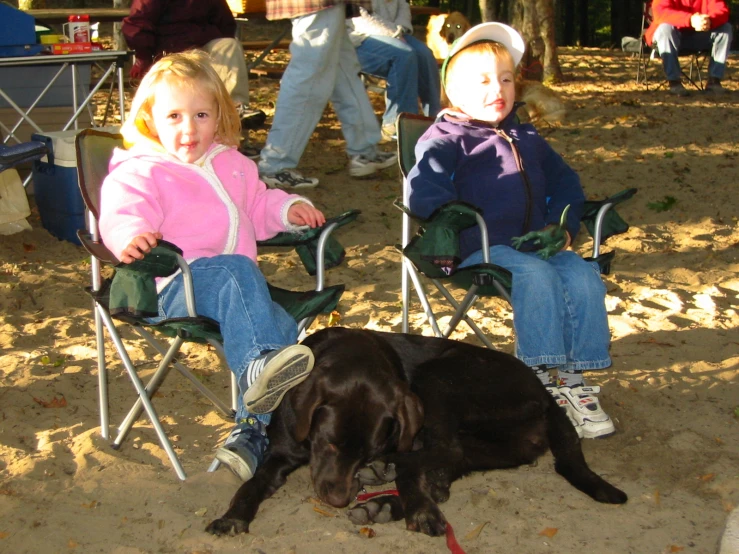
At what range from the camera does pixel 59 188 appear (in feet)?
17.4

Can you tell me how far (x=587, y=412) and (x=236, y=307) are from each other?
4.60ft

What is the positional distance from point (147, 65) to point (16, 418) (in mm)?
3333

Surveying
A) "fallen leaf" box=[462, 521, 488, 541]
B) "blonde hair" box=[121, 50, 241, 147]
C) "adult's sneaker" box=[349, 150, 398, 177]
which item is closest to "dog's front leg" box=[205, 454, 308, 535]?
"fallen leaf" box=[462, 521, 488, 541]

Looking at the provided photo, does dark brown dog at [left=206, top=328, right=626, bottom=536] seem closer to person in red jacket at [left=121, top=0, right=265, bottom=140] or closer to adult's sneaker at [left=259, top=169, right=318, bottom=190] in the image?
adult's sneaker at [left=259, top=169, right=318, bottom=190]

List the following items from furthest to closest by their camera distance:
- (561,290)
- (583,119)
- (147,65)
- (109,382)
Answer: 1. (583,119)
2. (147,65)
3. (109,382)
4. (561,290)

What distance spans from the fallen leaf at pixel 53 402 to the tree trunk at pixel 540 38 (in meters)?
7.83

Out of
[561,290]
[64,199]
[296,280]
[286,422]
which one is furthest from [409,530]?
[64,199]

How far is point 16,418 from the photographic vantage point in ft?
11.2

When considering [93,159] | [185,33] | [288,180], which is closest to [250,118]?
[185,33]

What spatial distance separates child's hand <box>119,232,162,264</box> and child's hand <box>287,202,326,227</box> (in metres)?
0.76

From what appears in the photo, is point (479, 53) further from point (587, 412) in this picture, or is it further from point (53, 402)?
point (53, 402)

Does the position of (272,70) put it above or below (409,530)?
above

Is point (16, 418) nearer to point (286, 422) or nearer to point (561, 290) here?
point (286, 422)

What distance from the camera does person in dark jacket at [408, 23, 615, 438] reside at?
10.6 feet
